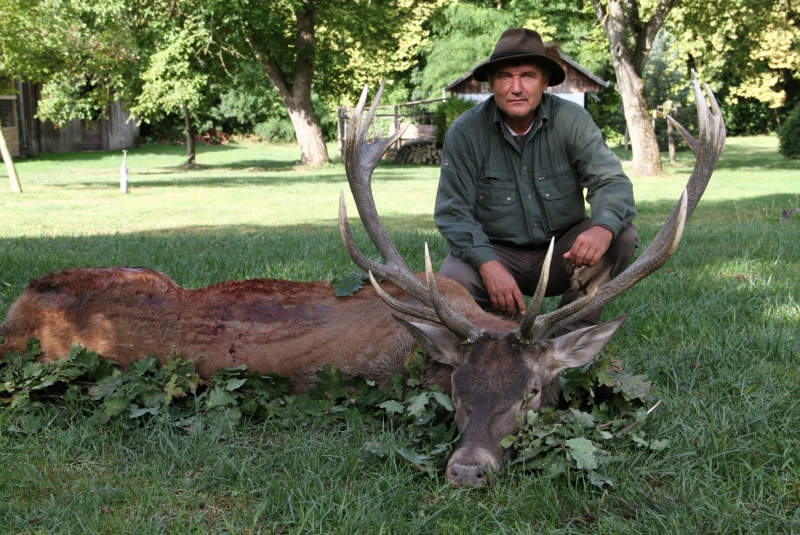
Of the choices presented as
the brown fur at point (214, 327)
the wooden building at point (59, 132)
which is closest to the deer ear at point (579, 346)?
the brown fur at point (214, 327)

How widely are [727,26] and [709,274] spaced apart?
2608 centimetres

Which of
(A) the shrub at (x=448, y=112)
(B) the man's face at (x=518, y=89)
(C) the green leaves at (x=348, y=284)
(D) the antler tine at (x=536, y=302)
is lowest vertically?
(C) the green leaves at (x=348, y=284)

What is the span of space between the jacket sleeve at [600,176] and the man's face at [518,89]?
32 cm

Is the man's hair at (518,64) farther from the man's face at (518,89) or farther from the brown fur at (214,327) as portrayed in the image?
the brown fur at (214,327)

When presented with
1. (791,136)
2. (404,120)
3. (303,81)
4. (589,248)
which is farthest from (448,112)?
(589,248)

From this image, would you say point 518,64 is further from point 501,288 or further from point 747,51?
point 747,51

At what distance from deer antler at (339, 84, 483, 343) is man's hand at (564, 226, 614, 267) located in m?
0.89

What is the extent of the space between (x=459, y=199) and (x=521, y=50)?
98 centimetres

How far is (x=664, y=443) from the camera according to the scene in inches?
139

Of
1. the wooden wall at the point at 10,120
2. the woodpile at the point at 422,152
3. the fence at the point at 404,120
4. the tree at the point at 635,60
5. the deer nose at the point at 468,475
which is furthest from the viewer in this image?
the fence at the point at 404,120

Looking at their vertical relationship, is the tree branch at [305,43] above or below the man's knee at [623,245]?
above

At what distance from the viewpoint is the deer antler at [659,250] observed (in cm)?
380

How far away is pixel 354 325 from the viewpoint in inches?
172

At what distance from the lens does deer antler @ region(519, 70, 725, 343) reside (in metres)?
3.80
